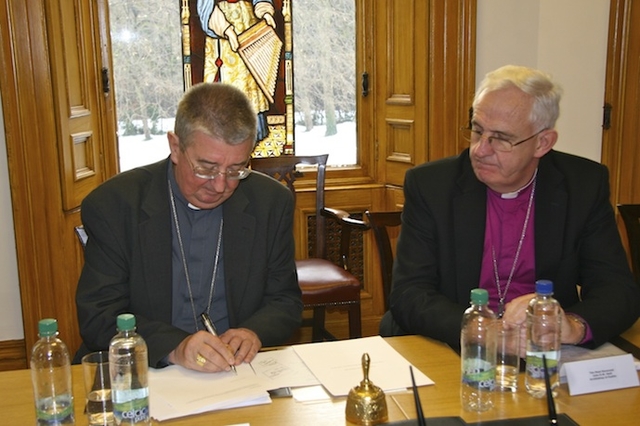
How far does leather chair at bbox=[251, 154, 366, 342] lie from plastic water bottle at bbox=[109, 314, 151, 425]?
188 centimetres

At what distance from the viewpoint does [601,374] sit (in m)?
1.60

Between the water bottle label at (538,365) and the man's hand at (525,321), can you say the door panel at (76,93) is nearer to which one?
the man's hand at (525,321)

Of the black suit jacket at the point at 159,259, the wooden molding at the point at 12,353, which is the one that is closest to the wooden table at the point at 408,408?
the black suit jacket at the point at 159,259

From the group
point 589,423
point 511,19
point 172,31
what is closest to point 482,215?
point 589,423

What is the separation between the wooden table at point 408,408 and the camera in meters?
1.46

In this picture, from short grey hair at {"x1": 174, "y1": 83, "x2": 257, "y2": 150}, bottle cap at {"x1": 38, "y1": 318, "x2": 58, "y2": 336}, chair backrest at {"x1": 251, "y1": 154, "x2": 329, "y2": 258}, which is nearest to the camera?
bottle cap at {"x1": 38, "y1": 318, "x2": 58, "y2": 336}

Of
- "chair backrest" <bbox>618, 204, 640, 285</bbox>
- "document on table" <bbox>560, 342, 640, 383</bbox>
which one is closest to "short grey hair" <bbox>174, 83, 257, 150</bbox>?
"document on table" <bbox>560, 342, 640, 383</bbox>

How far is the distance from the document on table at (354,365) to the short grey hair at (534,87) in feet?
2.58

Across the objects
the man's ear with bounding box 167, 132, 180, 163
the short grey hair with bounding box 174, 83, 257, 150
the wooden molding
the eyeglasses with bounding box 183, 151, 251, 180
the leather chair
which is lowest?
the wooden molding

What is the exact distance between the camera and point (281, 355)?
1.80 meters

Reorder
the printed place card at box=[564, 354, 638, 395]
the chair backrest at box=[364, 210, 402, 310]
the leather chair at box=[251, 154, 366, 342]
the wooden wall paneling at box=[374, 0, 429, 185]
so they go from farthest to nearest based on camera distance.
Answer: the wooden wall paneling at box=[374, 0, 429, 185]
the leather chair at box=[251, 154, 366, 342]
the chair backrest at box=[364, 210, 402, 310]
the printed place card at box=[564, 354, 638, 395]

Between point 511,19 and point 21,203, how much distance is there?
271 centimetres

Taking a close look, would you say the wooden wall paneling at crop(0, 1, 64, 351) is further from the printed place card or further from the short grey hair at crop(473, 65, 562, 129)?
the printed place card

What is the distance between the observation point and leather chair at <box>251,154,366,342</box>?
3.38 metres
